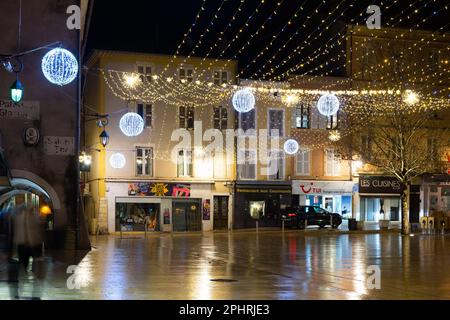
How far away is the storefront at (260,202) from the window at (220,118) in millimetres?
3999

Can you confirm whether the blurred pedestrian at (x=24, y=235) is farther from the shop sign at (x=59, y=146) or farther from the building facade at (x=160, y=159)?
the building facade at (x=160, y=159)

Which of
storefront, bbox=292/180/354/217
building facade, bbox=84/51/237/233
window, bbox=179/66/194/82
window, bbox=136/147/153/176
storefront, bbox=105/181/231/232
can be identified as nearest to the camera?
building facade, bbox=84/51/237/233

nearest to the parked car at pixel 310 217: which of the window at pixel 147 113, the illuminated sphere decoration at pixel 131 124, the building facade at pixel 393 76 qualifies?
the building facade at pixel 393 76

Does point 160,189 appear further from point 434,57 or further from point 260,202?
point 434,57

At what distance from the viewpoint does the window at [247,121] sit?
46531mm

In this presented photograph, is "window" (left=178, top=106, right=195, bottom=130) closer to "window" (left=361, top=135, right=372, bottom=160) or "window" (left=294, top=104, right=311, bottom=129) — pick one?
"window" (left=294, top=104, right=311, bottom=129)

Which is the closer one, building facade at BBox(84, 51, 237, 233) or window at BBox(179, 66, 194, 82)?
building facade at BBox(84, 51, 237, 233)

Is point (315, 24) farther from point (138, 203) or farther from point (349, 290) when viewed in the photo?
point (349, 290)

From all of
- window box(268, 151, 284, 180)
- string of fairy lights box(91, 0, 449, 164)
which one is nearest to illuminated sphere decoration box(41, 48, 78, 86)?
string of fairy lights box(91, 0, 449, 164)

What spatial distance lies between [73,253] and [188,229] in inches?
854

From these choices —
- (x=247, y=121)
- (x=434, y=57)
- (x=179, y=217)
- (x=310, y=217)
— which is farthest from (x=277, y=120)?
(x=434, y=57)

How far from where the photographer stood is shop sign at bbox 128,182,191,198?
4375 cm

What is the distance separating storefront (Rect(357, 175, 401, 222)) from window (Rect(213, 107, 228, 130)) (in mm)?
10672

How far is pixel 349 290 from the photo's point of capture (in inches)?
546
